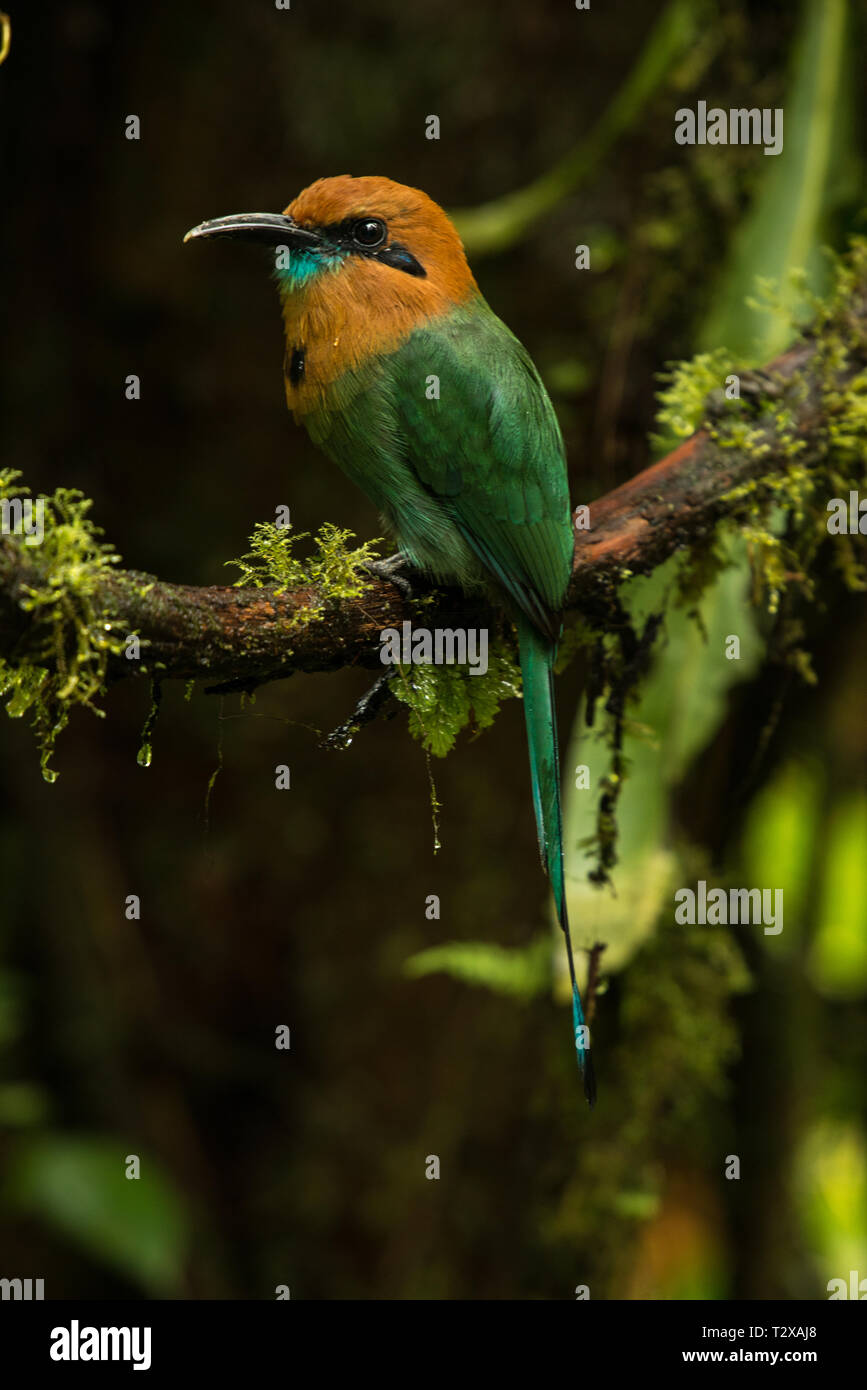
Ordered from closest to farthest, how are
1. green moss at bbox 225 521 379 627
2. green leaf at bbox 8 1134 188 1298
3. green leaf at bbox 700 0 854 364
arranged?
1. green moss at bbox 225 521 379 627
2. green leaf at bbox 700 0 854 364
3. green leaf at bbox 8 1134 188 1298

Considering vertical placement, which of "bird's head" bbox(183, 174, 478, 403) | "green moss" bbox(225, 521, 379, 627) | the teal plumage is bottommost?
"green moss" bbox(225, 521, 379, 627)

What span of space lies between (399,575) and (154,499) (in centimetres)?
194

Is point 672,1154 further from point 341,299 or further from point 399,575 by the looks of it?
point 341,299

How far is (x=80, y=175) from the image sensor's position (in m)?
3.86

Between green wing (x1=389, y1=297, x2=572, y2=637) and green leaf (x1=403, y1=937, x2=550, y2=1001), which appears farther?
green leaf (x1=403, y1=937, x2=550, y2=1001)

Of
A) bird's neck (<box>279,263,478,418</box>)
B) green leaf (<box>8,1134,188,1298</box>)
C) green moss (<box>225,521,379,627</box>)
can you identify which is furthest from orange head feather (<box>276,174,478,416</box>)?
green leaf (<box>8,1134,188,1298</box>)

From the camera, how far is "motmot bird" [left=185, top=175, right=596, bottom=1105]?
218cm

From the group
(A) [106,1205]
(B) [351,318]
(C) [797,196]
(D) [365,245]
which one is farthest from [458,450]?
(A) [106,1205]

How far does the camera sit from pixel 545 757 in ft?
6.85

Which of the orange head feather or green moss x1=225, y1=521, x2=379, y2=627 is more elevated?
the orange head feather

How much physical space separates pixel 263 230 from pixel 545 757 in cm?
105

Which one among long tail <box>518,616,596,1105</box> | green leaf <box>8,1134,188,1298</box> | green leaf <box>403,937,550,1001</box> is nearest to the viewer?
long tail <box>518,616,596,1105</box>

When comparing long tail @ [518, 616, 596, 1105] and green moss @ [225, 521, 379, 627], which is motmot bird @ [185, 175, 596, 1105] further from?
green moss @ [225, 521, 379, 627]

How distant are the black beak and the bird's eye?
71 millimetres
